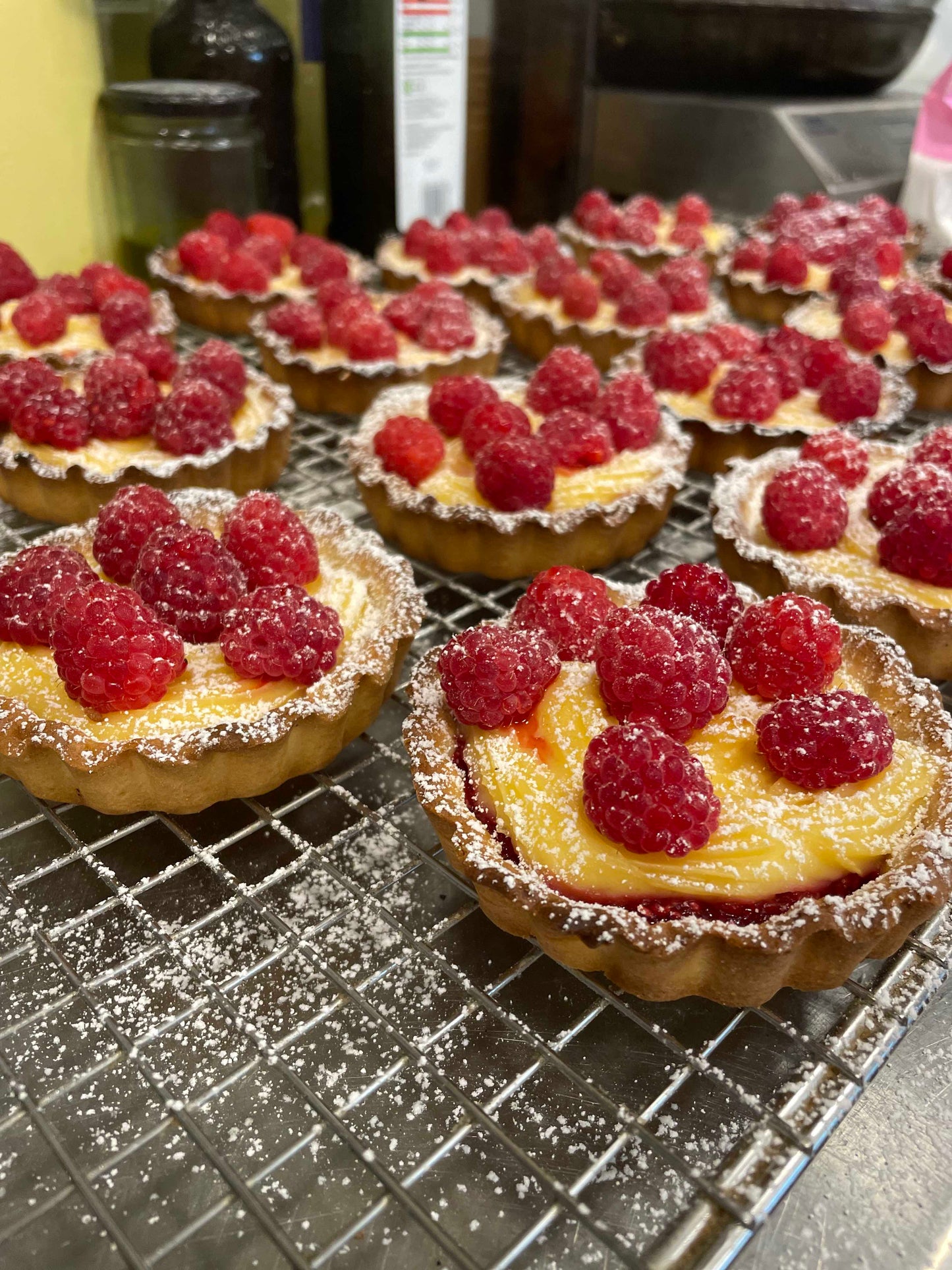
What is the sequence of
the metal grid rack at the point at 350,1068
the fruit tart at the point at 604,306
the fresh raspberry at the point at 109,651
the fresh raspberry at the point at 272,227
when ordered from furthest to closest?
the fresh raspberry at the point at 272,227 < the fruit tart at the point at 604,306 < the fresh raspberry at the point at 109,651 < the metal grid rack at the point at 350,1068

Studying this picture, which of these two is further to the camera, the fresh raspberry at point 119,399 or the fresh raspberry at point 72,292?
the fresh raspberry at point 72,292

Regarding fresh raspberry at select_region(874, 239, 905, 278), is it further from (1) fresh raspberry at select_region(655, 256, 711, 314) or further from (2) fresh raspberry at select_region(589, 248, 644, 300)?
(2) fresh raspberry at select_region(589, 248, 644, 300)

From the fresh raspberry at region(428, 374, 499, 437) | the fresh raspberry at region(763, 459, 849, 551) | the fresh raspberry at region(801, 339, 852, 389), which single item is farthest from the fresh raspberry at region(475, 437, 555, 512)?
the fresh raspberry at region(801, 339, 852, 389)

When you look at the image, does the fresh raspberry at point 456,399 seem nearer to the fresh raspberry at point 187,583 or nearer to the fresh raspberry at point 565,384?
the fresh raspberry at point 565,384

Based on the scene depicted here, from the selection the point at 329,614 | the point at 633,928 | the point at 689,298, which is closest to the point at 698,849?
the point at 633,928

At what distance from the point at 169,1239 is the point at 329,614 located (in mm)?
997

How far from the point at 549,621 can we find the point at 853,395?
1577 millimetres

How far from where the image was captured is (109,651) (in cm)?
159

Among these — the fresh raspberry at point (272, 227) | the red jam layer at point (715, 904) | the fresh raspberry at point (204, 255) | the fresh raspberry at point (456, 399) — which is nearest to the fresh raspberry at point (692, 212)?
the fresh raspberry at point (272, 227)

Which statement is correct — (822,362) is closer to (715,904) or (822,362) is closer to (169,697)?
(715,904)

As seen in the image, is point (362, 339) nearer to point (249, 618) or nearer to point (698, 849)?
point (249, 618)

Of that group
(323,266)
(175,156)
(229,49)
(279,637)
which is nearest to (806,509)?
(279,637)

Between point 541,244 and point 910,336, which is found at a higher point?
point 541,244

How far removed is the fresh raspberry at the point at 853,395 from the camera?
2.80 metres
